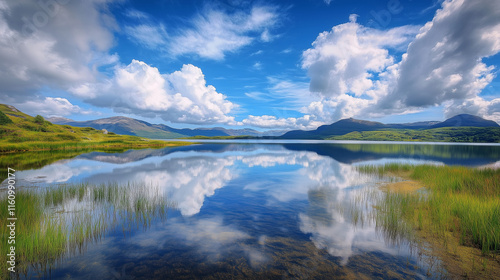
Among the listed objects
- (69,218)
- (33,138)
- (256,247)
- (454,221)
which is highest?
(33,138)

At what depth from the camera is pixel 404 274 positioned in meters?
8.59

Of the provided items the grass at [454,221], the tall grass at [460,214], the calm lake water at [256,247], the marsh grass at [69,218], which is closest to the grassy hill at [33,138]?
the marsh grass at [69,218]

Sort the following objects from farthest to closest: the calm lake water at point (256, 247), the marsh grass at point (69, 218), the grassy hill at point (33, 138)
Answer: the grassy hill at point (33, 138), the marsh grass at point (69, 218), the calm lake water at point (256, 247)

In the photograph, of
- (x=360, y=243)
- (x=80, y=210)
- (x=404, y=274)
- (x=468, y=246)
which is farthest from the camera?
(x=80, y=210)

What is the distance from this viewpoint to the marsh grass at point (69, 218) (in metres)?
9.38

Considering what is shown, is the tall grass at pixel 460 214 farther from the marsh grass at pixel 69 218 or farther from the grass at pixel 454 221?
the marsh grass at pixel 69 218

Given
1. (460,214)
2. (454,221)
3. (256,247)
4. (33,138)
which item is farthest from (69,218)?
(33,138)

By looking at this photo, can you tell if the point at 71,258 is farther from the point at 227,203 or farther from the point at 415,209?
the point at 415,209

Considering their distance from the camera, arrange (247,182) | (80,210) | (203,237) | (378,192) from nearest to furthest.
Answer: (203,237) → (80,210) → (378,192) → (247,182)

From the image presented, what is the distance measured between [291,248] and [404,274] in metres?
4.94

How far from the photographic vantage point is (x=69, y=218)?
44.8 ft

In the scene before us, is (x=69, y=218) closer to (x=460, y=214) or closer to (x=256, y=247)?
(x=256, y=247)

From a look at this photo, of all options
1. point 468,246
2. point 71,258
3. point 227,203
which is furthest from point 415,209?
point 71,258

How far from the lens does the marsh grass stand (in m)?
9.38
